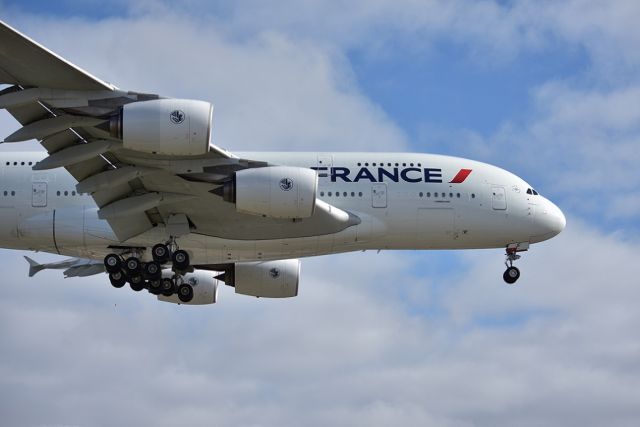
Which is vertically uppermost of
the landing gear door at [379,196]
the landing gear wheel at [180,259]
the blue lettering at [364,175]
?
the blue lettering at [364,175]

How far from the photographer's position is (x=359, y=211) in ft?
124

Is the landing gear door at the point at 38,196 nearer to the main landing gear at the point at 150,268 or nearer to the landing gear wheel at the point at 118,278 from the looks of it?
the main landing gear at the point at 150,268

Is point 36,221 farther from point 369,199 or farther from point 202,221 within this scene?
point 369,199

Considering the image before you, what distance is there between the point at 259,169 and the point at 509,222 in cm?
950

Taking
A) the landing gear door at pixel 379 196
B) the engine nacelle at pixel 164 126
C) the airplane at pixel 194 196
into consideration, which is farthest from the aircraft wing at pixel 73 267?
the engine nacelle at pixel 164 126

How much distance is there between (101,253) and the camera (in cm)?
3822

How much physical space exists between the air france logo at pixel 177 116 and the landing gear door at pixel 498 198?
40.3 ft

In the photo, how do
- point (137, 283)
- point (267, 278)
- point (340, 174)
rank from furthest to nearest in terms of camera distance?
point (267, 278)
point (137, 283)
point (340, 174)

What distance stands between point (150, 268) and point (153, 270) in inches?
5.1

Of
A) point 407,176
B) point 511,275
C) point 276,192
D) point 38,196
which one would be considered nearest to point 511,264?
point 511,275

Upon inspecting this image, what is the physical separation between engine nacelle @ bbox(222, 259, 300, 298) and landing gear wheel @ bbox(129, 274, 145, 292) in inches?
203

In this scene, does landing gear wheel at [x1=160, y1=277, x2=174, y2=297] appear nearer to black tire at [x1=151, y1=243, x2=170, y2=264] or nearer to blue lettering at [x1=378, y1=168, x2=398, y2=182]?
black tire at [x1=151, y1=243, x2=170, y2=264]

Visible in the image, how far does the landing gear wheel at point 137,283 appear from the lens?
37812 mm

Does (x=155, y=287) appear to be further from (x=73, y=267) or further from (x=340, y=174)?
(x=340, y=174)
